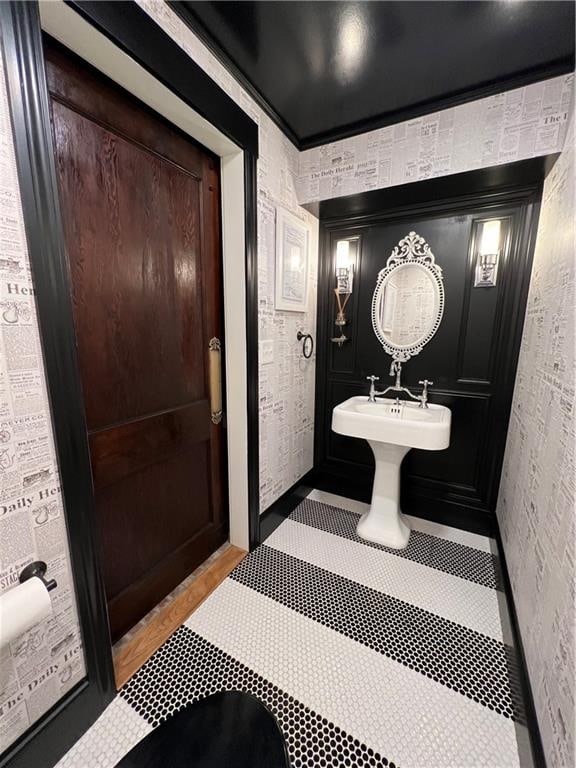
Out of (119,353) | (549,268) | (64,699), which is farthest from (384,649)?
(549,268)

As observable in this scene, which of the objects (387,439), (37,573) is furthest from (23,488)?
(387,439)

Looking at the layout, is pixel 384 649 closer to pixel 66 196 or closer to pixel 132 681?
pixel 132 681

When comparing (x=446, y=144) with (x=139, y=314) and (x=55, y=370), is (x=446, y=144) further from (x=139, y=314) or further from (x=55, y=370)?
(x=55, y=370)

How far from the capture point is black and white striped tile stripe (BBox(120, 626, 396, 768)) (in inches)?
38.1

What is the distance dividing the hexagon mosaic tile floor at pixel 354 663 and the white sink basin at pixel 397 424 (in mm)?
727

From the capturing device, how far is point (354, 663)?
1224mm

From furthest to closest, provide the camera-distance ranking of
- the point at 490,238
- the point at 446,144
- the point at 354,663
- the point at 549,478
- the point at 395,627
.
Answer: the point at 490,238 → the point at 446,144 → the point at 395,627 → the point at 354,663 → the point at 549,478

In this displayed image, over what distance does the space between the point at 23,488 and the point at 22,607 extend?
29 centimetres

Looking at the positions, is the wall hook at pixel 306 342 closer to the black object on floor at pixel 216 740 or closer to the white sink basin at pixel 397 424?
the white sink basin at pixel 397 424

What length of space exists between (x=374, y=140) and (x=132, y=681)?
277 centimetres

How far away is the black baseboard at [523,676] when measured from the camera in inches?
36.2

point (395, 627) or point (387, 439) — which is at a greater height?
point (387, 439)

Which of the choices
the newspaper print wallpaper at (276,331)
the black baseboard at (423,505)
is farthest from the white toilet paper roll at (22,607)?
the black baseboard at (423,505)

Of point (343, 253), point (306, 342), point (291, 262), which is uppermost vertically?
point (343, 253)
